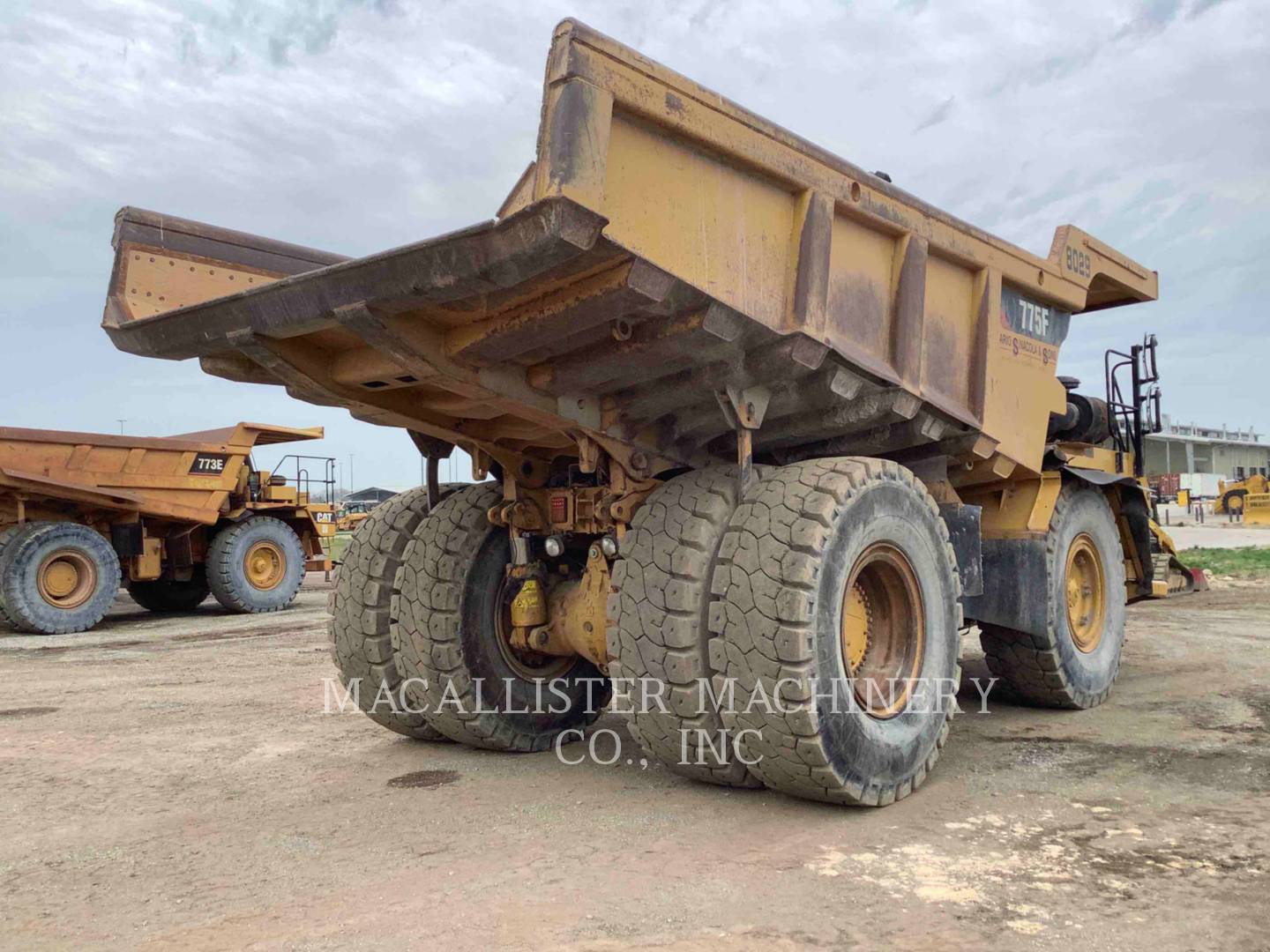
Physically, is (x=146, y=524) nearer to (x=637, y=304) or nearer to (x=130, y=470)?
(x=130, y=470)

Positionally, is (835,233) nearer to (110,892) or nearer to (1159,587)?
(110,892)

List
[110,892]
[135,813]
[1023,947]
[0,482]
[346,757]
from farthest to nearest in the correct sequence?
[0,482] < [346,757] < [135,813] < [110,892] < [1023,947]

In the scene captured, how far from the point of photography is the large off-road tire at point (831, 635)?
369cm

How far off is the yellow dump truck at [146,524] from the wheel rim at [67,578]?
0.04ft

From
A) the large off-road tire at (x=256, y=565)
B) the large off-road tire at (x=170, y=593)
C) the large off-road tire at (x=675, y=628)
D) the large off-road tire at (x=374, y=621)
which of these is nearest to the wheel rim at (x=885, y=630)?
the large off-road tire at (x=675, y=628)

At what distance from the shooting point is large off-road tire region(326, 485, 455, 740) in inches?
198

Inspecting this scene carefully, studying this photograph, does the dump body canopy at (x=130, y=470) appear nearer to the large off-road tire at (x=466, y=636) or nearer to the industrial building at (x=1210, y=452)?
the large off-road tire at (x=466, y=636)

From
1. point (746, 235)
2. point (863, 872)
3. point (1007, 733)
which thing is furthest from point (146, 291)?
point (1007, 733)

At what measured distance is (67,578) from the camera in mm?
12305

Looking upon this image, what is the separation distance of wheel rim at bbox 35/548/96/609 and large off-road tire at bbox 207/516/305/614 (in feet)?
6.41

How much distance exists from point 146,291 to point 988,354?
3.80m

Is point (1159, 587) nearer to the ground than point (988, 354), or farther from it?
nearer to the ground

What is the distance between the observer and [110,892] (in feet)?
10.5

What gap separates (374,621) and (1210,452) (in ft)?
216
